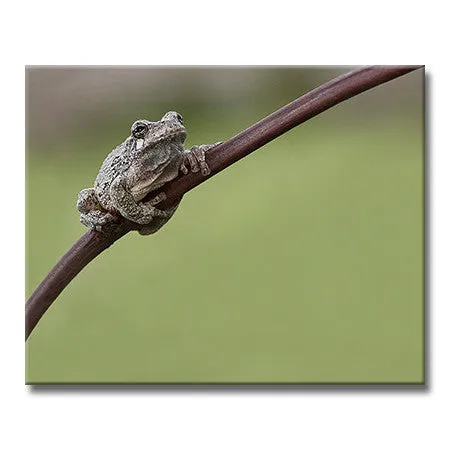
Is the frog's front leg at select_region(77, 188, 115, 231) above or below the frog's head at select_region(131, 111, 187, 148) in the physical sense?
below

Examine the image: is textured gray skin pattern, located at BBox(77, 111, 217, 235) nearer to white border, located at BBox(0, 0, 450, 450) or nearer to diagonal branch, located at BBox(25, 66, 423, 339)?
diagonal branch, located at BBox(25, 66, 423, 339)

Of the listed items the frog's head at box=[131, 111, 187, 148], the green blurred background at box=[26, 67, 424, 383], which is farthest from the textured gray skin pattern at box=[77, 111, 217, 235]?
the green blurred background at box=[26, 67, 424, 383]

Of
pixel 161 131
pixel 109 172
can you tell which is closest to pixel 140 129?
pixel 161 131
